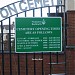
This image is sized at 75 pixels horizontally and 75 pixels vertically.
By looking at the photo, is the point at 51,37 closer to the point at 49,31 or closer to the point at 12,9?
the point at 49,31

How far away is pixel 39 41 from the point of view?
605 cm

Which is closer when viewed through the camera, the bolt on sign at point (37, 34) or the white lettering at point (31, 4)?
the white lettering at point (31, 4)

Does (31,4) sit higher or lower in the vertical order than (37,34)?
higher

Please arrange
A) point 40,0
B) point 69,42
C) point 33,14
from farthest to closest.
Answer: point 69,42, point 33,14, point 40,0

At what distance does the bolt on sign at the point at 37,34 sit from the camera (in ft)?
19.8

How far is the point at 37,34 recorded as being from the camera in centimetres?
605

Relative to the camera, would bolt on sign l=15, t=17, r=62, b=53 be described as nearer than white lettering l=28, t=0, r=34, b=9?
No

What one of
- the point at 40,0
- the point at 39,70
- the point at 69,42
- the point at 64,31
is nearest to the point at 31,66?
the point at 39,70

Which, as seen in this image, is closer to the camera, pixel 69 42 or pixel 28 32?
pixel 28 32

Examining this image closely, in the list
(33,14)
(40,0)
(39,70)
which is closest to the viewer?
(40,0)

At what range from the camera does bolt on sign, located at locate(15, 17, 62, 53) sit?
6.03m

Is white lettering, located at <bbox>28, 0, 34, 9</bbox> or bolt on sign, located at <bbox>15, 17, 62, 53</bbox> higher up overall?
white lettering, located at <bbox>28, 0, 34, 9</bbox>

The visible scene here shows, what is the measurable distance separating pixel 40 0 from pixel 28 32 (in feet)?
2.16

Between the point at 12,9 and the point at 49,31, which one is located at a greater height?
the point at 12,9
